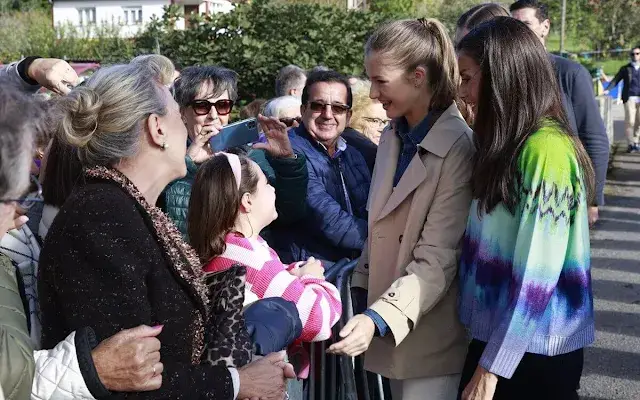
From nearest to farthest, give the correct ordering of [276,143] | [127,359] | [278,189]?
[127,359] → [276,143] → [278,189]

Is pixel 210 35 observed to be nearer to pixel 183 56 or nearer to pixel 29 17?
pixel 183 56

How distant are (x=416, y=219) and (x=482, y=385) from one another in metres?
0.64

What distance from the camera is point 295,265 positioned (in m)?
3.50

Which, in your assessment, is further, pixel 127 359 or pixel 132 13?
pixel 132 13

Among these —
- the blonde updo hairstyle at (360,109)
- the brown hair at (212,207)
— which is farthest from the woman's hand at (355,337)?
the blonde updo hairstyle at (360,109)

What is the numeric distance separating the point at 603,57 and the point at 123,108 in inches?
1942

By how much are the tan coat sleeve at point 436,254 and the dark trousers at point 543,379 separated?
1.20ft

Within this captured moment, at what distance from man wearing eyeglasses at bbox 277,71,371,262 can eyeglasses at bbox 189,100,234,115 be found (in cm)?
43

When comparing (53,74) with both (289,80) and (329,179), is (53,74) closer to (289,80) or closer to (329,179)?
(329,179)

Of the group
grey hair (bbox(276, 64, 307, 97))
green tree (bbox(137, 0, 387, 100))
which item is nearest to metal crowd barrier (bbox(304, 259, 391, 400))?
grey hair (bbox(276, 64, 307, 97))

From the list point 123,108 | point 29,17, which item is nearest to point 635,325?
point 123,108

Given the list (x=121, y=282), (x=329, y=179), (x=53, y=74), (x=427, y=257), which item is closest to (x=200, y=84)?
(x=329, y=179)

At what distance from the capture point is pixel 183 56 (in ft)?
45.9

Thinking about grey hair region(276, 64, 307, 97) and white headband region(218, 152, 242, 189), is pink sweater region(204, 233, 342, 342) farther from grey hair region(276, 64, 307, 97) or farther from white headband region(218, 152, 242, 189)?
grey hair region(276, 64, 307, 97)
